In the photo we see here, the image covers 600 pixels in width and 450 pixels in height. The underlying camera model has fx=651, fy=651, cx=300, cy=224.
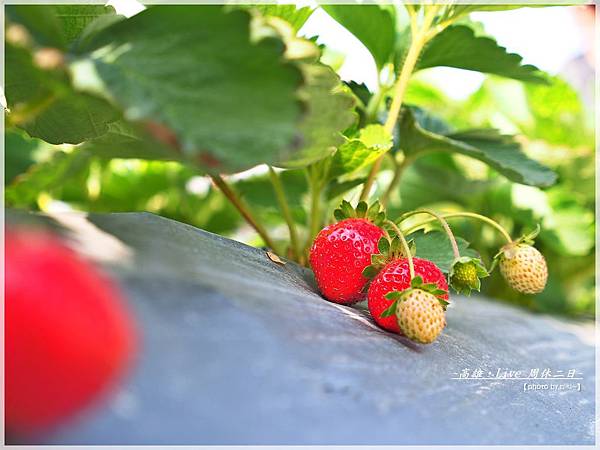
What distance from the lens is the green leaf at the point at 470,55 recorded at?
593mm

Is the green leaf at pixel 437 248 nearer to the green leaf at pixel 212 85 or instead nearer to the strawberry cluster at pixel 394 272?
the strawberry cluster at pixel 394 272

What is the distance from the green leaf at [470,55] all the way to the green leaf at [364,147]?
0.14 m

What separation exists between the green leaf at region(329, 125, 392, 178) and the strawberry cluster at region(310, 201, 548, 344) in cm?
4

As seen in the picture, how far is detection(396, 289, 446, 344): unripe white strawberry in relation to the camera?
40 centimetres

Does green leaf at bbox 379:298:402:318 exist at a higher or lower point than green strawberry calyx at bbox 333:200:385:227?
lower

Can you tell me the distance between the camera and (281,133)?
29cm

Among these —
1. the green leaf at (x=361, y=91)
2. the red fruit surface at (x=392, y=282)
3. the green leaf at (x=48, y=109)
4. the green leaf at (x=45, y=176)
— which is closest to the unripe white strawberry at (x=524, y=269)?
the red fruit surface at (x=392, y=282)

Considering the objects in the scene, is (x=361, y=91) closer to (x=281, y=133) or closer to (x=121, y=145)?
(x=121, y=145)

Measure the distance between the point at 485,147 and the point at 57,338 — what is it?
1.67ft

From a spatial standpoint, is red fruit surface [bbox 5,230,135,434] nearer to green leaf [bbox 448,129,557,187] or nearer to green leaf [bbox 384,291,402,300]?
green leaf [bbox 384,291,402,300]

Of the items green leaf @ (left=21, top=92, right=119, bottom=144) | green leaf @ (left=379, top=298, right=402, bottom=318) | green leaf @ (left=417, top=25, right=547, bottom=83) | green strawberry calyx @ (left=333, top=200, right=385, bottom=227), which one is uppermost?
green leaf @ (left=417, top=25, right=547, bottom=83)

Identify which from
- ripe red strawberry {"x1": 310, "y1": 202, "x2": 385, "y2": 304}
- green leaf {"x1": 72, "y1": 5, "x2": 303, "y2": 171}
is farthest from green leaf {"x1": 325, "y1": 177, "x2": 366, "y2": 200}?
green leaf {"x1": 72, "y1": 5, "x2": 303, "y2": 171}

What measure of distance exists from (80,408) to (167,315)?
0.05m

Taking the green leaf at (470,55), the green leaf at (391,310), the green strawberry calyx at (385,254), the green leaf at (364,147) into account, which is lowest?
the green leaf at (391,310)
